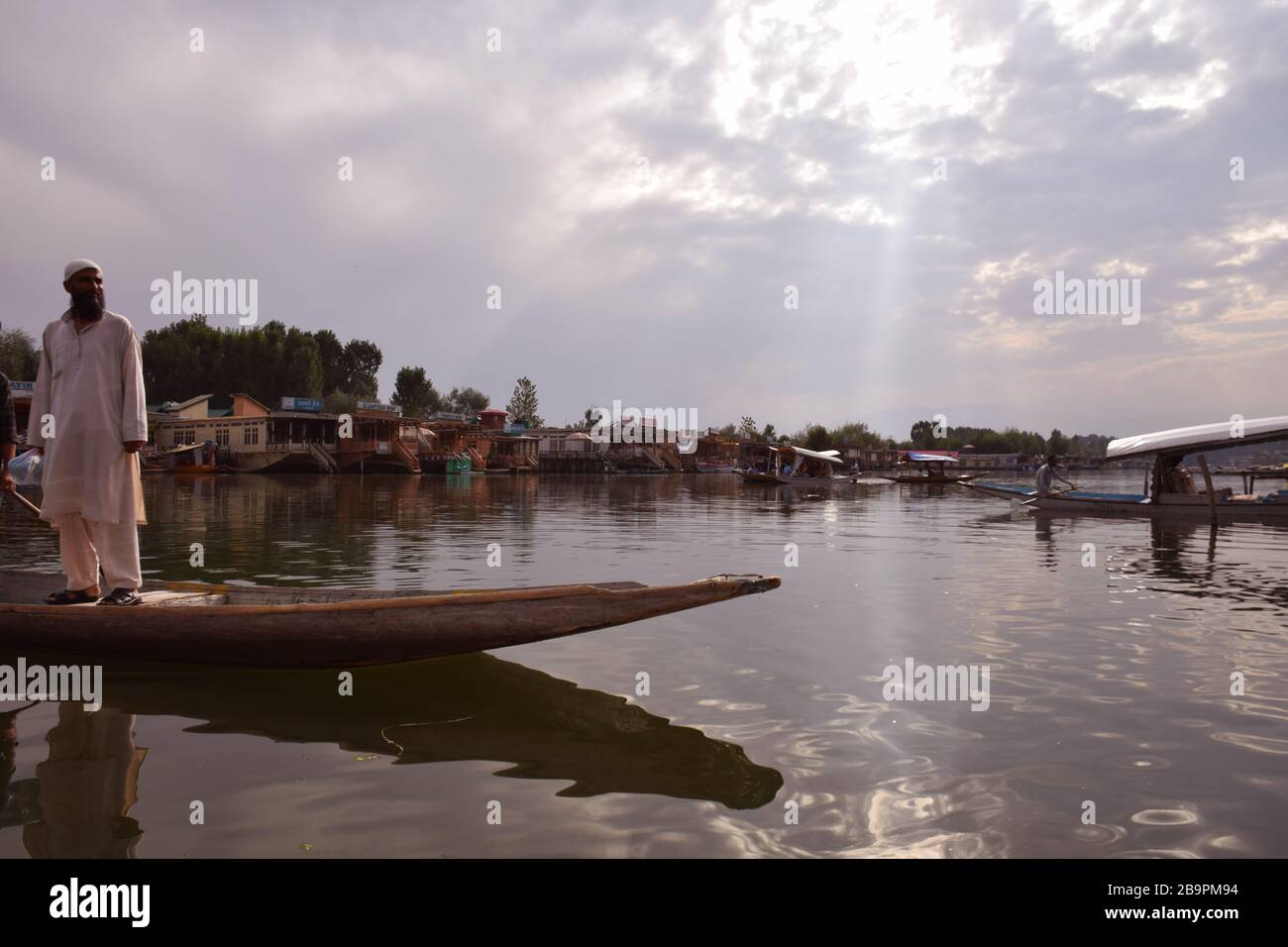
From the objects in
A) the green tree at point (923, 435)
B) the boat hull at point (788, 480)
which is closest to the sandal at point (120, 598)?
the boat hull at point (788, 480)

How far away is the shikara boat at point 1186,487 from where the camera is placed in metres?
16.7

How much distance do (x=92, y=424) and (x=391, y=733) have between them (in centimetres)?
293

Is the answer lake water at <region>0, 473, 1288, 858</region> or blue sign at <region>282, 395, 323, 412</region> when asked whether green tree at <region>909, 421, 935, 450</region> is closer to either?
blue sign at <region>282, 395, 323, 412</region>

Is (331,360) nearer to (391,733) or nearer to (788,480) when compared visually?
(788,480)

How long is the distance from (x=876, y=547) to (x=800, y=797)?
35.8 ft

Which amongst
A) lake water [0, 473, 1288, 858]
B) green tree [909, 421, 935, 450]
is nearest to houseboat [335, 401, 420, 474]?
lake water [0, 473, 1288, 858]

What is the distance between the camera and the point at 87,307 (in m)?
5.14

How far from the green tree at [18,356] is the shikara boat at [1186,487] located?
66516 mm

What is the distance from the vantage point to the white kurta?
5.11 m
